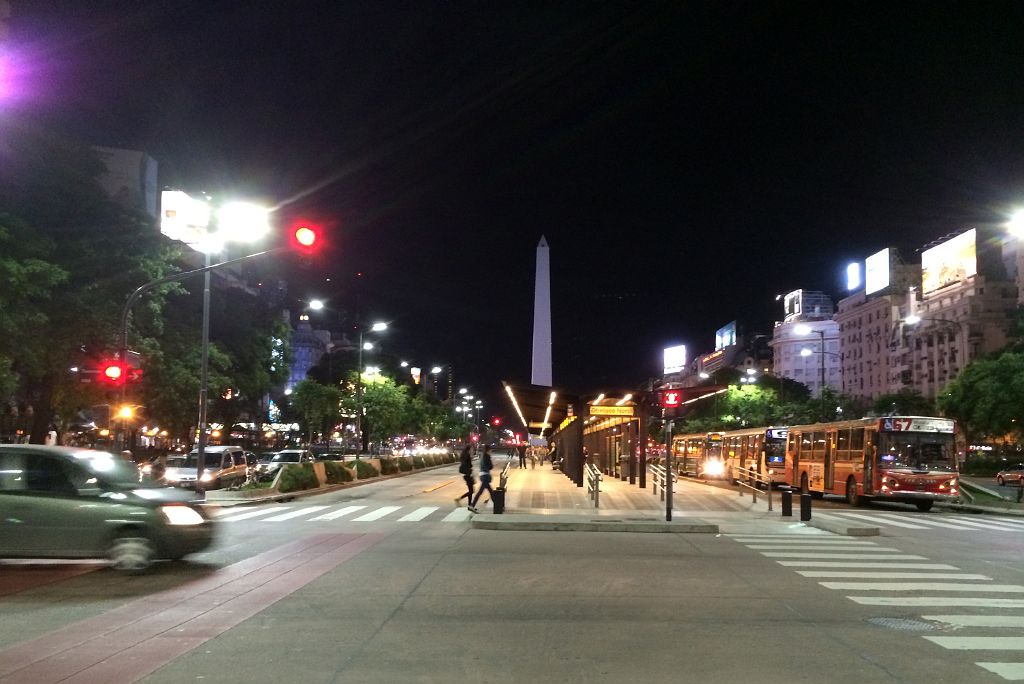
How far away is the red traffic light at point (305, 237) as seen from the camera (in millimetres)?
13891

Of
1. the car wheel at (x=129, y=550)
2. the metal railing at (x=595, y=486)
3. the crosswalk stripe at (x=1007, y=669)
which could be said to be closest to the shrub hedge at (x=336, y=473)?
the metal railing at (x=595, y=486)

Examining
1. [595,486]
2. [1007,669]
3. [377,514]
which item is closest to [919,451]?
[595,486]

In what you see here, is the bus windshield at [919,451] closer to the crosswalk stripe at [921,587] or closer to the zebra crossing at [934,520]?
the zebra crossing at [934,520]

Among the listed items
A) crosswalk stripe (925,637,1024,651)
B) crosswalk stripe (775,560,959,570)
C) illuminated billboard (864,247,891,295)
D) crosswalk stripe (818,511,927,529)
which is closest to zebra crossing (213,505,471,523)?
crosswalk stripe (775,560,959,570)

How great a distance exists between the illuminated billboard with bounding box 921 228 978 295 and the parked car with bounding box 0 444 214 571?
327 feet

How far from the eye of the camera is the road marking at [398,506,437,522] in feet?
73.4

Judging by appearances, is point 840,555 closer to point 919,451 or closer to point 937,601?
point 937,601

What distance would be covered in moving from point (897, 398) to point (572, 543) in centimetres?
7791

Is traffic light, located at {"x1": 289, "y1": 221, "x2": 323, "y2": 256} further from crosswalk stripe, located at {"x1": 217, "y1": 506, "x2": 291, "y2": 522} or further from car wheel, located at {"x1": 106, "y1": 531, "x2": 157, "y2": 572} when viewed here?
crosswalk stripe, located at {"x1": 217, "y1": 506, "x2": 291, "y2": 522}

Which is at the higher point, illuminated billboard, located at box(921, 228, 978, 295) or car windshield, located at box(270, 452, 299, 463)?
illuminated billboard, located at box(921, 228, 978, 295)

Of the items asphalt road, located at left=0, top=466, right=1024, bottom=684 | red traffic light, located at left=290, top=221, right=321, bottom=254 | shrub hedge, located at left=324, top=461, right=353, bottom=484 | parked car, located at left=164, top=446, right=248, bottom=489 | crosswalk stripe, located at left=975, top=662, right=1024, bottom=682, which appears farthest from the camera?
shrub hedge, located at left=324, top=461, right=353, bottom=484

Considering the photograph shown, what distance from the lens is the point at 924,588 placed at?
38.9 ft

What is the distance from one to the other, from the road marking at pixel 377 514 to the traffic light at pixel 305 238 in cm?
996

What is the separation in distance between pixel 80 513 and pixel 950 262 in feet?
343
